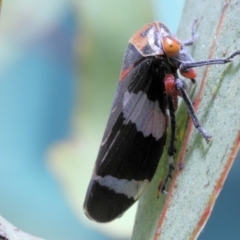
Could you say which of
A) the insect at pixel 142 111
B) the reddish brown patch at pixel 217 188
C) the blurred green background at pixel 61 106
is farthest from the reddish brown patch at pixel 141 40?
the blurred green background at pixel 61 106

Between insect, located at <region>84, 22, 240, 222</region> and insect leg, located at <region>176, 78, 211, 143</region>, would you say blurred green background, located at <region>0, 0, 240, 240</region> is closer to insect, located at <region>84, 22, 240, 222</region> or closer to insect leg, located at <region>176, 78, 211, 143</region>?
insect, located at <region>84, 22, 240, 222</region>

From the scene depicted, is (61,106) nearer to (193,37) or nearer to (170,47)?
(193,37)

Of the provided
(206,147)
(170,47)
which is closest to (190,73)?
(170,47)

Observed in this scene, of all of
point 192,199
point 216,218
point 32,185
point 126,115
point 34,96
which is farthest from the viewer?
point 34,96

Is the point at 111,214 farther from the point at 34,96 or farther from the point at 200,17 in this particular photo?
the point at 34,96

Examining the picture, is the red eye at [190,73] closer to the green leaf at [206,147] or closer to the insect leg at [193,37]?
the green leaf at [206,147]

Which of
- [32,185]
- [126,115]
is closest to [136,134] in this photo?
[126,115]
